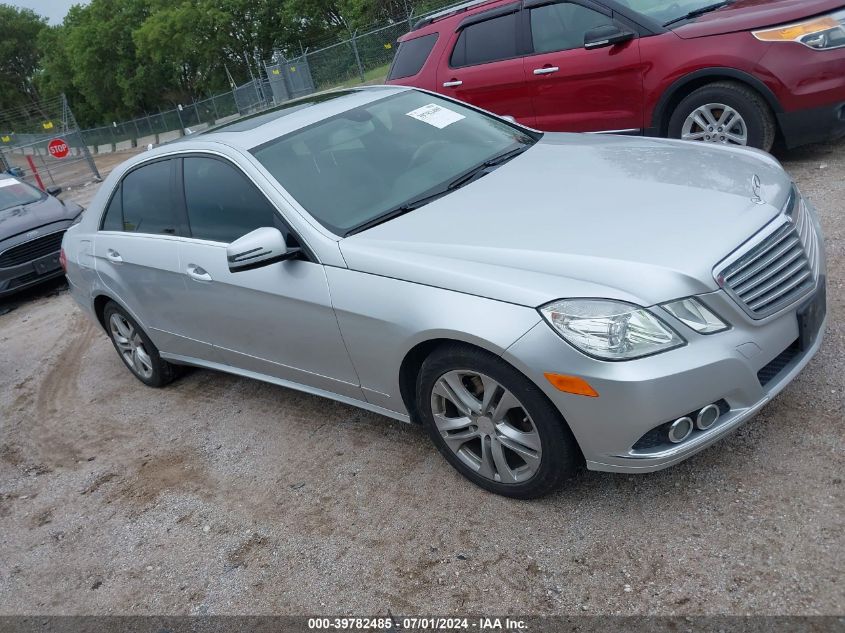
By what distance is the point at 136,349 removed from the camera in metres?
5.42

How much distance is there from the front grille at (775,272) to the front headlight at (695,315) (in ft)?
0.40

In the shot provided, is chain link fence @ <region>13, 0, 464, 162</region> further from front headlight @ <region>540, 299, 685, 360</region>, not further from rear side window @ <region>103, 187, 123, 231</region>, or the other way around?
front headlight @ <region>540, 299, 685, 360</region>

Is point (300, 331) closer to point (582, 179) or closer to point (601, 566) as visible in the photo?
point (582, 179)

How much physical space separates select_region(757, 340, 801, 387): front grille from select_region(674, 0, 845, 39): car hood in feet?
12.3

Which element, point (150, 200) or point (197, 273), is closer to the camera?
point (197, 273)

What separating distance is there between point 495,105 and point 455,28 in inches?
39.1

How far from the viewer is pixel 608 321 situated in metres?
2.65

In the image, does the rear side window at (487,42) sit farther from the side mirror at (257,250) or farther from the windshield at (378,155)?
the side mirror at (257,250)

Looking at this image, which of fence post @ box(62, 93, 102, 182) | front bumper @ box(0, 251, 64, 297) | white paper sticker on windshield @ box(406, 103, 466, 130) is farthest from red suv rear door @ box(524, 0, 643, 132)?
fence post @ box(62, 93, 102, 182)

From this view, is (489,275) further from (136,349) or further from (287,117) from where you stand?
(136,349)

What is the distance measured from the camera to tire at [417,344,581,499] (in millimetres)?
2863

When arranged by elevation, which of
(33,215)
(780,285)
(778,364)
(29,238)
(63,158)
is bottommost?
(63,158)

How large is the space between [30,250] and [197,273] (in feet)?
20.8

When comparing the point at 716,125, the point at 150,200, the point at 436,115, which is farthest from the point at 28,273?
the point at 716,125
